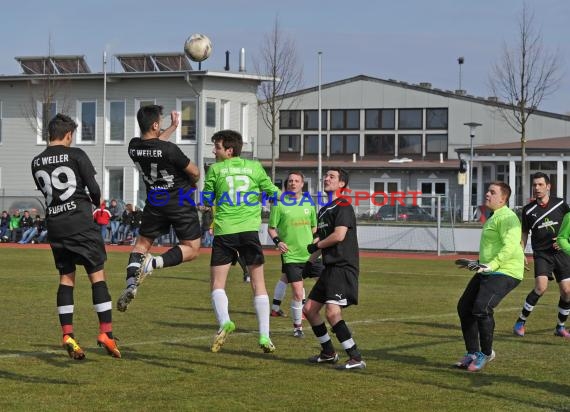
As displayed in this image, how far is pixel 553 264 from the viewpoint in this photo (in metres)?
12.7

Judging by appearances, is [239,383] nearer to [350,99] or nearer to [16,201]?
[16,201]

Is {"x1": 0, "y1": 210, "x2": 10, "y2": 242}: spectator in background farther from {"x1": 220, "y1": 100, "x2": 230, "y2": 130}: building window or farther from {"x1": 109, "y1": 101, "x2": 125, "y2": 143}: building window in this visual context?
{"x1": 220, "y1": 100, "x2": 230, "y2": 130}: building window

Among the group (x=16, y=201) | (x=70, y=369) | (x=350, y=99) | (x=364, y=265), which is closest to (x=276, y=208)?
(x=70, y=369)

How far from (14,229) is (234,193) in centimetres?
3219

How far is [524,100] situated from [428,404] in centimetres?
3860

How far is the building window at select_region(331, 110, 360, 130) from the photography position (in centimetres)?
6069

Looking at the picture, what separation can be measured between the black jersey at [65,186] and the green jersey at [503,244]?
3.94m

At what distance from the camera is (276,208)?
1283cm

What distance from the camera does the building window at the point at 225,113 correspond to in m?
49.3

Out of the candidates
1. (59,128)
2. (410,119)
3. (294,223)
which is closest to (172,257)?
(59,128)

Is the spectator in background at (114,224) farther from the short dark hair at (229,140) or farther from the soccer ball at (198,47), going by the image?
the short dark hair at (229,140)

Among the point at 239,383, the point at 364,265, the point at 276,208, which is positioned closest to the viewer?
the point at 239,383

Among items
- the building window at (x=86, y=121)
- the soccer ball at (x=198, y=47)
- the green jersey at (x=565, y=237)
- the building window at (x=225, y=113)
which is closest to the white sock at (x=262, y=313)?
the green jersey at (x=565, y=237)

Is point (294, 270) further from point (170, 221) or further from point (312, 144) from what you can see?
point (312, 144)
